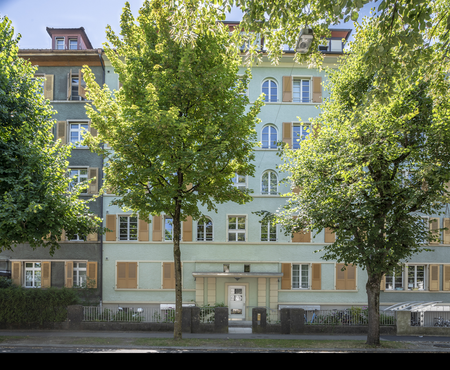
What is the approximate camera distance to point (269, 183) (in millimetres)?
22453

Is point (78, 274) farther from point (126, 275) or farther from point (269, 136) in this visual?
point (269, 136)

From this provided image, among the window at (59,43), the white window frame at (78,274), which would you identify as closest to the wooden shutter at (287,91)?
the window at (59,43)

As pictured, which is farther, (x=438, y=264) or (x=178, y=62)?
(x=438, y=264)

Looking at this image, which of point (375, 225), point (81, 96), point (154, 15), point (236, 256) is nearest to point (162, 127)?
point (154, 15)

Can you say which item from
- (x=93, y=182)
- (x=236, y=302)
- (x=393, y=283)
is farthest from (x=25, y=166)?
(x=393, y=283)

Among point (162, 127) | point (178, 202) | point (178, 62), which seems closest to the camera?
point (162, 127)

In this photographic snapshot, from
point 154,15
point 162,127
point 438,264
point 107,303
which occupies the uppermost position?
point 154,15

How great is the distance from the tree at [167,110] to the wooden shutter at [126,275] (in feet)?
28.9

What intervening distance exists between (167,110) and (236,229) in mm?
10959

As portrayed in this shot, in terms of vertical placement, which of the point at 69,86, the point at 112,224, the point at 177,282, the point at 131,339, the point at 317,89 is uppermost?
the point at 69,86

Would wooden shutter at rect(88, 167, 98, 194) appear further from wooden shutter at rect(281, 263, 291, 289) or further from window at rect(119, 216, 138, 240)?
wooden shutter at rect(281, 263, 291, 289)

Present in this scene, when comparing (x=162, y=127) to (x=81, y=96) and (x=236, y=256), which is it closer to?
(x=236, y=256)

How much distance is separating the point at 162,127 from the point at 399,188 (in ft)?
26.9

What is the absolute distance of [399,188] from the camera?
42.4 feet
